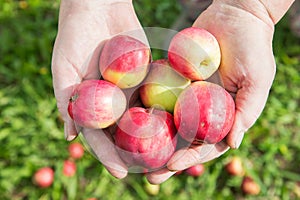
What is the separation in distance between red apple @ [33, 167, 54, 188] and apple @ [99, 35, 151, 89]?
93cm

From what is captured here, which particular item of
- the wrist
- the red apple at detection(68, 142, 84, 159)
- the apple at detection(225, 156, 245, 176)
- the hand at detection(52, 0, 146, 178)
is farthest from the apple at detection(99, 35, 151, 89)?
the apple at detection(225, 156, 245, 176)

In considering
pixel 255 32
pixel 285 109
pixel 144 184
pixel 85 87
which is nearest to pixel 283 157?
pixel 285 109

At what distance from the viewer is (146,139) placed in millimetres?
2014

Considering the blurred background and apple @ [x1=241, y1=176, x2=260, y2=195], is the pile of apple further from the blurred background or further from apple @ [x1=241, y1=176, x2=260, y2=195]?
apple @ [x1=241, y1=176, x2=260, y2=195]

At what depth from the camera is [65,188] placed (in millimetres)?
2900

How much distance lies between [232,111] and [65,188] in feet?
4.39

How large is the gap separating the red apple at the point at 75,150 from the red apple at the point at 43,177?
0.18 m

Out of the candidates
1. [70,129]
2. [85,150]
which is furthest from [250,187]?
→ [70,129]

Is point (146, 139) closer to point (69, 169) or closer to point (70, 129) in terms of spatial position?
point (70, 129)

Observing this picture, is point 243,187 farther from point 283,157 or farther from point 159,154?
point 159,154

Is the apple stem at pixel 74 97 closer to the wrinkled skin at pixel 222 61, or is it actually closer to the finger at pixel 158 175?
the wrinkled skin at pixel 222 61

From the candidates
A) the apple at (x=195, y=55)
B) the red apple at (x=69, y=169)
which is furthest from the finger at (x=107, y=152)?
the red apple at (x=69, y=169)

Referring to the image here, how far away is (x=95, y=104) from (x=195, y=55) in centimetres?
53

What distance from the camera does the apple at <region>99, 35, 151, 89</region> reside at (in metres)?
2.16
